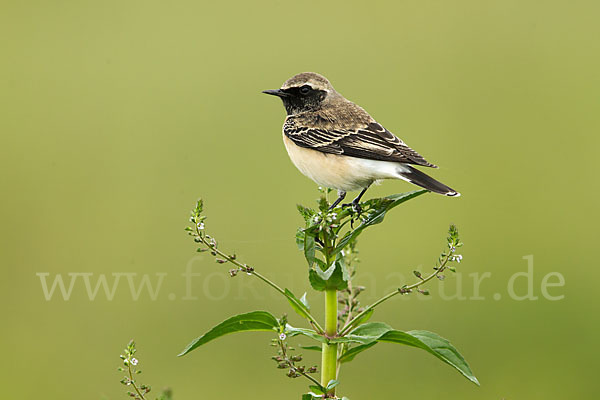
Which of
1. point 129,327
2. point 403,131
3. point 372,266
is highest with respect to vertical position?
point 403,131

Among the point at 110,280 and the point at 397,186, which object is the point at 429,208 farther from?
the point at 110,280

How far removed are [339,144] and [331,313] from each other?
6.19 feet

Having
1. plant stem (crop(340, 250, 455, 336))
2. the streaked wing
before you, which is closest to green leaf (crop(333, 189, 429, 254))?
plant stem (crop(340, 250, 455, 336))

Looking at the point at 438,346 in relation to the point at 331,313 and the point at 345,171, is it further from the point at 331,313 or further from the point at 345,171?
the point at 345,171

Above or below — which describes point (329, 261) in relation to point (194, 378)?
above

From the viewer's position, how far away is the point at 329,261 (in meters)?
3.02

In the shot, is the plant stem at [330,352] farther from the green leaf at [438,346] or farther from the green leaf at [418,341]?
the green leaf at [438,346]

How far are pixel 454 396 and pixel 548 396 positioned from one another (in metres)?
0.84

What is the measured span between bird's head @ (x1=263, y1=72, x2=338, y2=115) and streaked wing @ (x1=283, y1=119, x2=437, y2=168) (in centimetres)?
19

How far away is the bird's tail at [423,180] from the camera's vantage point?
365cm

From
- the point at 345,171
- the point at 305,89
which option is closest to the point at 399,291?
the point at 345,171

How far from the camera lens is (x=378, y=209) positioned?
320 centimetres

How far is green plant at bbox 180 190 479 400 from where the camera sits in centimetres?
268

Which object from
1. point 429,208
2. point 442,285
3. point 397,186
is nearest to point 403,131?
point 429,208
